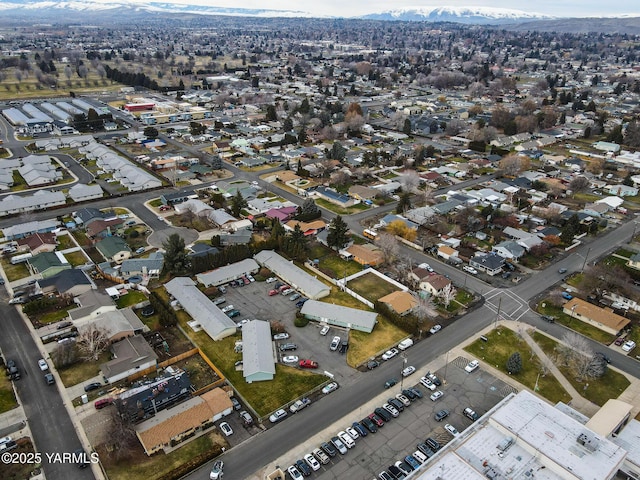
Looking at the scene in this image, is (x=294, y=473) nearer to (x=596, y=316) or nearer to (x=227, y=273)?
(x=227, y=273)

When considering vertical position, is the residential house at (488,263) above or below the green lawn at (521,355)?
above

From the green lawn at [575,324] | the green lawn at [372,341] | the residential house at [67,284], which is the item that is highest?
the residential house at [67,284]

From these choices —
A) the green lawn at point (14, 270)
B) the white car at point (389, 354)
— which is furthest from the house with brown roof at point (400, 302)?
the green lawn at point (14, 270)

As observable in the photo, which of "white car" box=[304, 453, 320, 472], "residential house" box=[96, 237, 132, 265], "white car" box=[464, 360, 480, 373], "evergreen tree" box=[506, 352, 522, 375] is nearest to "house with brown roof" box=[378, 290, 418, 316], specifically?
"white car" box=[464, 360, 480, 373]

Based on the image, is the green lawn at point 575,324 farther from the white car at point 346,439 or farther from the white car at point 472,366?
the white car at point 346,439

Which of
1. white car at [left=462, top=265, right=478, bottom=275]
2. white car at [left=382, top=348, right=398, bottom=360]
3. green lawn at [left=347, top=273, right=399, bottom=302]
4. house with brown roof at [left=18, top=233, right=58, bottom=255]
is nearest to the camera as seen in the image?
white car at [left=382, top=348, right=398, bottom=360]

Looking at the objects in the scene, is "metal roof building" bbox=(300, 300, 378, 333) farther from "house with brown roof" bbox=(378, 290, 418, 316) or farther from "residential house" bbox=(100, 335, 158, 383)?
"residential house" bbox=(100, 335, 158, 383)
